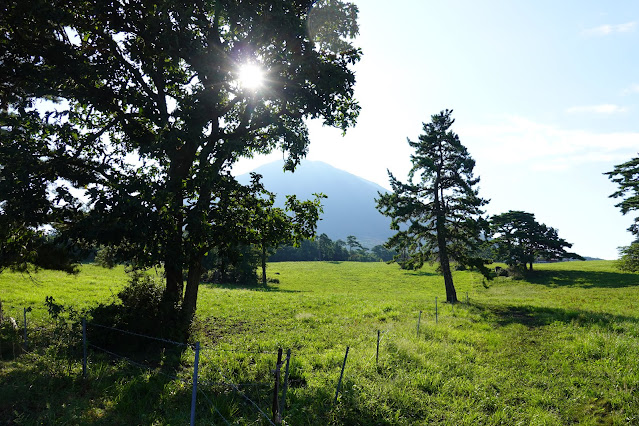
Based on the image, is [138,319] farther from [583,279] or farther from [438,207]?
[583,279]

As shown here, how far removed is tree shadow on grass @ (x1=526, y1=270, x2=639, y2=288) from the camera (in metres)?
38.3

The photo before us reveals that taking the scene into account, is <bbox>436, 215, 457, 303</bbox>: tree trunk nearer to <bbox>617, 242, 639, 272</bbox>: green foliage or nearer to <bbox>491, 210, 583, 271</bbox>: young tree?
<bbox>617, 242, 639, 272</bbox>: green foliage

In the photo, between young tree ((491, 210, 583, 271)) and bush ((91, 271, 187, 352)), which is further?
young tree ((491, 210, 583, 271))

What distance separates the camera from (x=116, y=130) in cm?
1414

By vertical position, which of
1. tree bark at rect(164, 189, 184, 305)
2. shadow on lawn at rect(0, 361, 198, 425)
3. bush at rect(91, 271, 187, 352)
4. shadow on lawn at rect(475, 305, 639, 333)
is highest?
tree bark at rect(164, 189, 184, 305)

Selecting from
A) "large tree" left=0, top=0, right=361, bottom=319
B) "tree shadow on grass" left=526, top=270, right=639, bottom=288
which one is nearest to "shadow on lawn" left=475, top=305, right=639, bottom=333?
"large tree" left=0, top=0, right=361, bottom=319

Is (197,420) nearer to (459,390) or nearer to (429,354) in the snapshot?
(459,390)

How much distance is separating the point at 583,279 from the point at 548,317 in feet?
108

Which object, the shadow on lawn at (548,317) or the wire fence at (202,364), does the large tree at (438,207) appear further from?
the wire fence at (202,364)

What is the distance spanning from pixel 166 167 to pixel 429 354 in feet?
44.4

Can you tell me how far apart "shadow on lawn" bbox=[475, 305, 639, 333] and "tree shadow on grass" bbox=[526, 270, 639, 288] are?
24.4 metres

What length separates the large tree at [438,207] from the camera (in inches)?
1029

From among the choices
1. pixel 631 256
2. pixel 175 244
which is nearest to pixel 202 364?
pixel 175 244

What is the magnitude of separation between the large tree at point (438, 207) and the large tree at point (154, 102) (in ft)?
49.4
